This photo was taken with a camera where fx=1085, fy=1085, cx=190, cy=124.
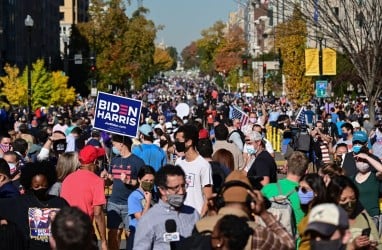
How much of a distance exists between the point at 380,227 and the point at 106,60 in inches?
2950

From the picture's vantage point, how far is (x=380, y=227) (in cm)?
1314

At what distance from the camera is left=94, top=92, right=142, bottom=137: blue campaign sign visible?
15492mm

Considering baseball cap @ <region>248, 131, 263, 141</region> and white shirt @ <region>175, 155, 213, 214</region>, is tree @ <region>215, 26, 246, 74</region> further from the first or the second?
white shirt @ <region>175, 155, 213, 214</region>

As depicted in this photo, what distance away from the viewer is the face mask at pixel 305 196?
901 cm

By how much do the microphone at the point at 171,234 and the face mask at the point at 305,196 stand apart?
1361mm

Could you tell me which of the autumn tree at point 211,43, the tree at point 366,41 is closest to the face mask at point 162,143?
the tree at point 366,41

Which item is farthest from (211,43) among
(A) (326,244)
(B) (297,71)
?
(A) (326,244)

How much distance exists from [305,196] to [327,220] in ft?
12.1

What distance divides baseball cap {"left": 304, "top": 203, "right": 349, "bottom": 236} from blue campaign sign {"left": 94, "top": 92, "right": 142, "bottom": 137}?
9.92 metres

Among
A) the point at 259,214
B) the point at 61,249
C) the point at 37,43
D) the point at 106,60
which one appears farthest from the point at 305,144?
the point at 37,43

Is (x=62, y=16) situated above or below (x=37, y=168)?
above

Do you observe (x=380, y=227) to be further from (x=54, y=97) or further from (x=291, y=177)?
(x=54, y=97)

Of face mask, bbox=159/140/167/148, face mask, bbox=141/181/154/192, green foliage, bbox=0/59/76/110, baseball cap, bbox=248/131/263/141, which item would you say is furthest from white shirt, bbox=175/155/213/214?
green foliage, bbox=0/59/76/110

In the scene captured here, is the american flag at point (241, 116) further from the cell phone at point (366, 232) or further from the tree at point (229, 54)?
the tree at point (229, 54)
